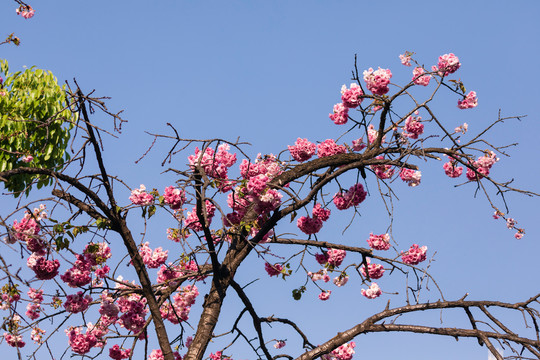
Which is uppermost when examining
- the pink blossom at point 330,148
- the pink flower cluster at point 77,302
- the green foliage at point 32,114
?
the green foliage at point 32,114

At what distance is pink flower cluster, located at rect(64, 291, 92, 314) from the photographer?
6.46 meters

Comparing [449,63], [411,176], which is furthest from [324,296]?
[449,63]

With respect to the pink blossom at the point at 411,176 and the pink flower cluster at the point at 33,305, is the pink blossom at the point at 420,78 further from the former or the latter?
the pink flower cluster at the point at 33,305

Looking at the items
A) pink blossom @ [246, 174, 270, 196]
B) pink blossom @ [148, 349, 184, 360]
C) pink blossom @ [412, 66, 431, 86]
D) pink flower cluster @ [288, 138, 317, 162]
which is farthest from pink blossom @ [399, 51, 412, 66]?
pink blossom @ [148, 349, 184, 360]

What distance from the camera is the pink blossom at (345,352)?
707 cm

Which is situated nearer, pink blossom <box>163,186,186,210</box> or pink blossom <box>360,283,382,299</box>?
pink blossom <box>163,186,186,210</box>

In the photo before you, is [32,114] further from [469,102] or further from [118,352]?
[469,102]

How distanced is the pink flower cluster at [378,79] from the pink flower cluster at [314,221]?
1541 millimetres

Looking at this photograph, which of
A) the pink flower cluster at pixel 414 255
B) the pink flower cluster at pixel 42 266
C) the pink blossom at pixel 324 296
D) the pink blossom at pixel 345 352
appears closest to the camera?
the pink flower cluster at pixel 42 266

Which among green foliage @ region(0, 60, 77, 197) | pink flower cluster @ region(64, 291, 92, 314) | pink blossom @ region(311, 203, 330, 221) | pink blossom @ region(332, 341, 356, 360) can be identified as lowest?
pink blossom @ region(332, 341, 356, 360)

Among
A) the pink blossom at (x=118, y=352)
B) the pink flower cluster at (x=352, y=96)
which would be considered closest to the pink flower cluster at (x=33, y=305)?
the pink blossom at (x=118, y=352)

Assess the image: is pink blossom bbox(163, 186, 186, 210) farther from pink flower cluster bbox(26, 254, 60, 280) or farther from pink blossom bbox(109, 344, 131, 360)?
pink blossom bbox(109, 344, 131, 360)

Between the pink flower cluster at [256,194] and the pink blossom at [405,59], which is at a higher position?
the pink blossom at [405,59]

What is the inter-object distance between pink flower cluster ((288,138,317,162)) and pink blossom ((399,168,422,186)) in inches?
48.7
